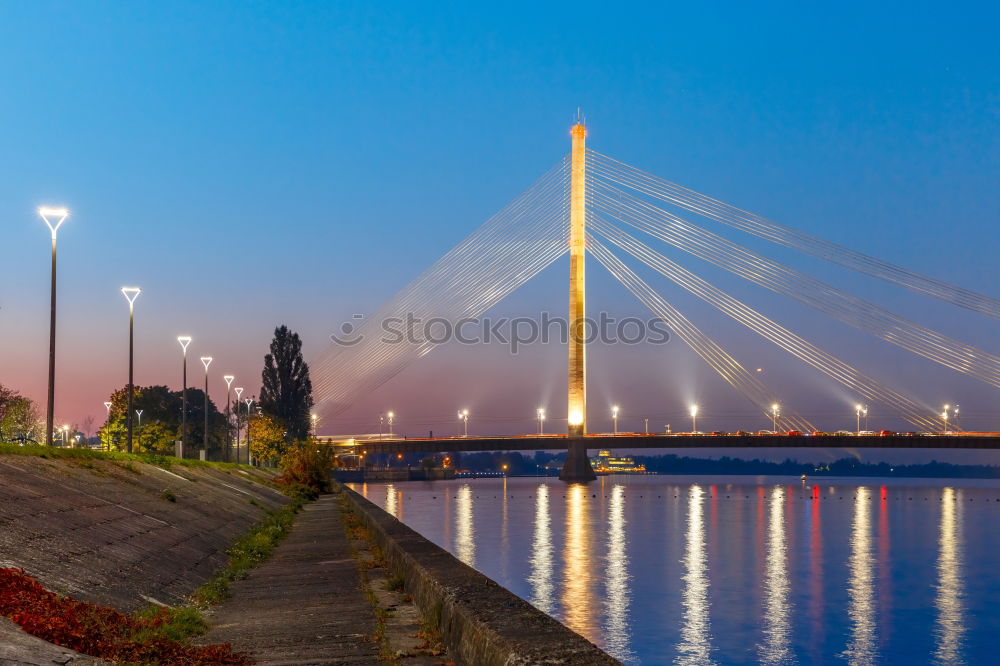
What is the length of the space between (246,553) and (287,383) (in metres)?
91.6

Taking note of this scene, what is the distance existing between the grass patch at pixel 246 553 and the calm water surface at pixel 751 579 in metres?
7.87

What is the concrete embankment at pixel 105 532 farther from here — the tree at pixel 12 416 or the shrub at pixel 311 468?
the tree at pixel 12 416

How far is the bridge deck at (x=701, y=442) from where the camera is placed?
313 ft

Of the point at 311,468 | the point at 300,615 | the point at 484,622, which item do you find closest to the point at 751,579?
the point at 311,468

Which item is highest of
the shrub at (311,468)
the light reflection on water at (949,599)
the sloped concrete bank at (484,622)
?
the sloped concrete bank at (484,622)

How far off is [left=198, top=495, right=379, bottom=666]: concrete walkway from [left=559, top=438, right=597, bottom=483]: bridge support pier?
283 ft

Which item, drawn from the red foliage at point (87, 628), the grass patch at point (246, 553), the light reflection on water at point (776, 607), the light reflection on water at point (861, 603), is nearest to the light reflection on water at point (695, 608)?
the light reflection on water at point (776, 607)

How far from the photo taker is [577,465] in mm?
107375

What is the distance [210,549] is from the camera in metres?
17.2

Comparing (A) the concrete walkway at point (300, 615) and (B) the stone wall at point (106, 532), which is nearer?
(A) the concrete walkway at point (300, 615)

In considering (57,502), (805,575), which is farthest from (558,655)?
(805,575)

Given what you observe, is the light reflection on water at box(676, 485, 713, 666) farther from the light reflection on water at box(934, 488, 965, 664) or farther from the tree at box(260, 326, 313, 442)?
the tree at box(260, 326, 313, 442)

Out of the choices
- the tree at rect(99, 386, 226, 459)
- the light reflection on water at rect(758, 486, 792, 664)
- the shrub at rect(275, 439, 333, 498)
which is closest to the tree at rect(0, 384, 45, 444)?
the tree at rect(99, 386, 226, 459)

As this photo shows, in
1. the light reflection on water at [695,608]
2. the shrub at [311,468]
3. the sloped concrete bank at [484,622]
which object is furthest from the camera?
the shrub at [311,468]
